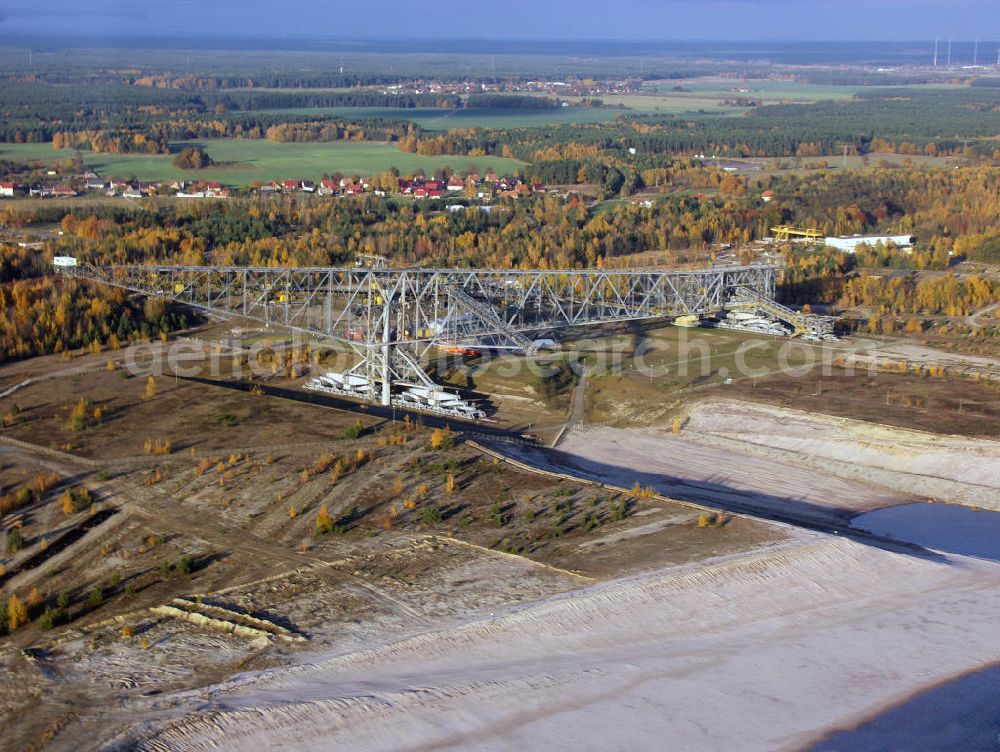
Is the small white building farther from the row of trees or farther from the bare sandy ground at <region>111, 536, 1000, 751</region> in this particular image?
the bare sandy ground at <region>111, 536, 1000, 751</region>

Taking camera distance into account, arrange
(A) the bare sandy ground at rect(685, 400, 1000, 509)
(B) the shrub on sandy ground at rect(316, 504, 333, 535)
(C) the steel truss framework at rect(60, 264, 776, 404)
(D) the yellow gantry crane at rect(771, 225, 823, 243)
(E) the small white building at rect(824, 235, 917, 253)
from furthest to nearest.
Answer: (D) the yellow gantry crane at rect(771, 225, 823, 243) → (E) the small white building at rect(824, 235, 917, 253) → (C) the steel truss framework at rect(60, 264, 776, 404) → (A) the bare sandy ground at rect(685, 400, 1000, 509) → (B) the shrub on sandy ground at rect(316, 504, 333, 535)

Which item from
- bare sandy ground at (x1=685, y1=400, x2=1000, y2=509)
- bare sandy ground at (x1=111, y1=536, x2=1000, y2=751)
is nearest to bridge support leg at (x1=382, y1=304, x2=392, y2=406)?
bare sandy ground at (x1=685, y1=400, x2=1000, y2=509)

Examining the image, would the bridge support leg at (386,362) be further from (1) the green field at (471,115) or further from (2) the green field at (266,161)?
(1) the green field at (471,115)

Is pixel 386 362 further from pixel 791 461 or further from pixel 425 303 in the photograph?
pixel 791 461

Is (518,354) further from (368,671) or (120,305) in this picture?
(368,671)

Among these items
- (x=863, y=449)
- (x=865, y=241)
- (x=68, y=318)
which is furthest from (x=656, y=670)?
(x=865, y=241)
